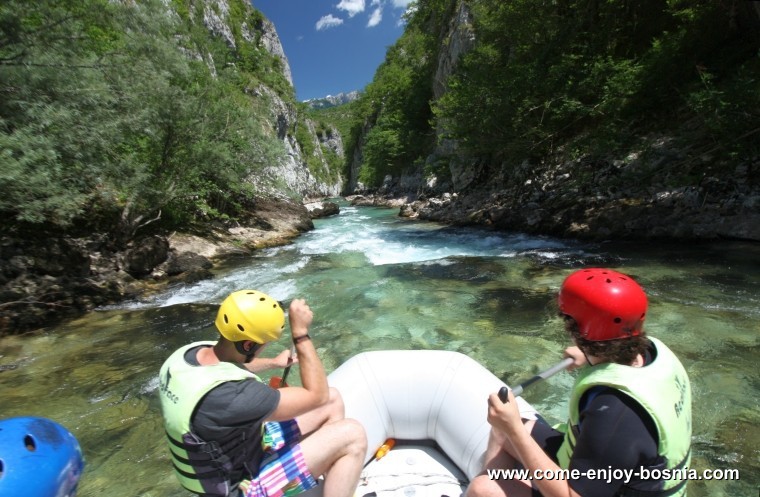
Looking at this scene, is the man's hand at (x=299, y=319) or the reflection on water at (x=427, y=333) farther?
the reflection on water at (x=427, y=333)

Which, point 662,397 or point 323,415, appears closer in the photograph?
point 662,397

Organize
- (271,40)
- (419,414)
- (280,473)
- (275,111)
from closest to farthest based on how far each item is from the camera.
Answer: (280,473)
(419,414)
(275,111)
(271,40)

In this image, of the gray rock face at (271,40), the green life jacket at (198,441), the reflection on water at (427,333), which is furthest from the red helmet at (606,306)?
the gray rock face at (271,40)

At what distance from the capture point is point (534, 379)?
1.70m

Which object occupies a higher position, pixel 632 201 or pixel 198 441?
Result: pixel 198 441

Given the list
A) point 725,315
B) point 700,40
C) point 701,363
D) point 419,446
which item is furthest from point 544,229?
point 419,446

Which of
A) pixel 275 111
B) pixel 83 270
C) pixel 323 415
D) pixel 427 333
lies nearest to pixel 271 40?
pixel 275 111

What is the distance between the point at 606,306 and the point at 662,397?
0.36 m

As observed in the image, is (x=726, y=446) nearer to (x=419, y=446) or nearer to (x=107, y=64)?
(x=419, y=446)

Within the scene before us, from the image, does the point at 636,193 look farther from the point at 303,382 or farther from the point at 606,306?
the point at 303,382

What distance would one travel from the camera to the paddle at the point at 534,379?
1.61 m

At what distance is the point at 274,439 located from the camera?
2016mm

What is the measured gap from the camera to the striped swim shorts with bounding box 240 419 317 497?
5.91 ft

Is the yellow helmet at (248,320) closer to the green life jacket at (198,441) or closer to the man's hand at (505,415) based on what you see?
the green life jacket at (198,441)
